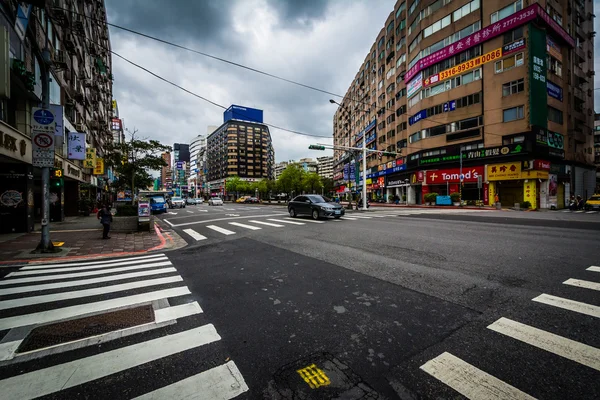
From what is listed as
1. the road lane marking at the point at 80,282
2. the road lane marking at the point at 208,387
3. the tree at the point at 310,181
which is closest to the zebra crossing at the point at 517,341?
the road lane marking at the point at 208,387

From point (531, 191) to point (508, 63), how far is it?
14569 millimetres

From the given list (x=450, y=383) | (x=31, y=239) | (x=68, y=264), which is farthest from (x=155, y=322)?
(x=31, y=239)

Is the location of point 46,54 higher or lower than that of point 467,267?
higher

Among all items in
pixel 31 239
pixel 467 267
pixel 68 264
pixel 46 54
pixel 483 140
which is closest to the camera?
pixel 467 267

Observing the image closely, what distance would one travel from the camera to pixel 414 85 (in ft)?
125

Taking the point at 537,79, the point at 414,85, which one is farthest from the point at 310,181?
the point at 537,79

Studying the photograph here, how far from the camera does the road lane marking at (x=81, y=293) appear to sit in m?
3.99

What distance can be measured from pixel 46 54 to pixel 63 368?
32.1 feet

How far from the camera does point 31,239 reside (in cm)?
1034

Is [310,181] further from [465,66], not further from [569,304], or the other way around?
[569,304]

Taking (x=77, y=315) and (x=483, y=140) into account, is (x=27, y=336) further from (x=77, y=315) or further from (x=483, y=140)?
(x=483, y=140)

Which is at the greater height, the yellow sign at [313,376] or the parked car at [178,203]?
the parked car at [178,203]

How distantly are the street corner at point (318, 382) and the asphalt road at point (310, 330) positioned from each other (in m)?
0.01

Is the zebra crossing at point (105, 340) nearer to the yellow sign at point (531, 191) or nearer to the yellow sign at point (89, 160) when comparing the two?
the yellow sign at point (89, 160)
